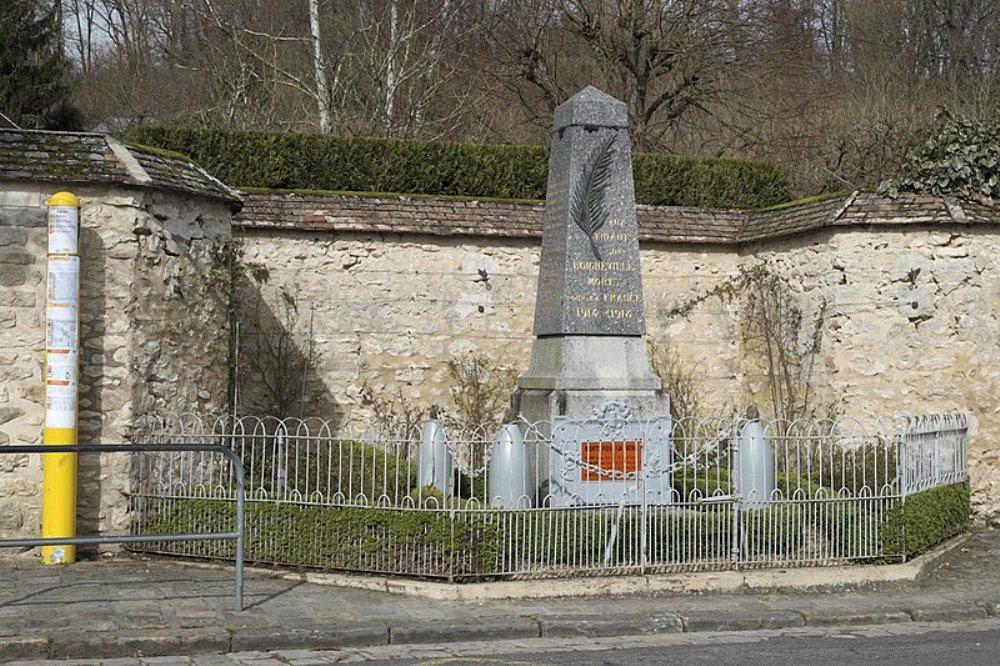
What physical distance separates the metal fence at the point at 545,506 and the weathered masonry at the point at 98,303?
0.36m

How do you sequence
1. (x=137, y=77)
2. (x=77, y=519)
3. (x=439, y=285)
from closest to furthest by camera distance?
(x=77, y=519) < (x=439, y=285) < (x=137, y=77)

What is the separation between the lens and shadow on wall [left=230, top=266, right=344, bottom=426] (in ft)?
46.0

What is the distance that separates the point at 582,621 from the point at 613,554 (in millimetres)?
1220

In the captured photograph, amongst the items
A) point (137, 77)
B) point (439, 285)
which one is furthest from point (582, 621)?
point (137, 77)

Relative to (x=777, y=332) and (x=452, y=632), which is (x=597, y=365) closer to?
(x=452, y=632)

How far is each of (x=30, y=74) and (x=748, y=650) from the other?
20.1 m

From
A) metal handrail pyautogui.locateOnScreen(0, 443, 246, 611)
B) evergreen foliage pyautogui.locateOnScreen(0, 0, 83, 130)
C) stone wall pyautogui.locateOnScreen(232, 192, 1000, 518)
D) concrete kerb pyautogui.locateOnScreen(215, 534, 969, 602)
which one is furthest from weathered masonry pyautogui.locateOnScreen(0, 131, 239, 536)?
evergreen foliage pyautogui.locateOnScreen(0, 0, 83, 130)

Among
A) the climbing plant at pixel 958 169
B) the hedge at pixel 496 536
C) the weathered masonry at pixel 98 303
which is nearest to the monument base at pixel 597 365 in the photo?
the hedge at pixel 496 536

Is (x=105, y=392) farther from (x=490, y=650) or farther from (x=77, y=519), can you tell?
(x=490, y=650)

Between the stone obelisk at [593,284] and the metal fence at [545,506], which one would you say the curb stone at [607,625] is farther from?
the stone obelisk at [593,284]

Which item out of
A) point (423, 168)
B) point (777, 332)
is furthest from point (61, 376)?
point (777, 332)

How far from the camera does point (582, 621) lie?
7.82 m

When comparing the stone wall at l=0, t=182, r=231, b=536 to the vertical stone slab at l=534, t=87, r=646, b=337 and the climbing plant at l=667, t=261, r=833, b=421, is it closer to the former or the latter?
the vertical stone slab at l=534, t=87, r=646, b=337

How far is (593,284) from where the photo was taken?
10.5m
